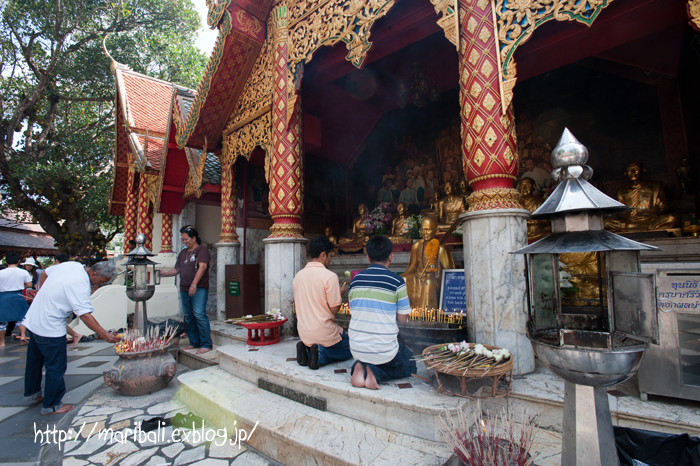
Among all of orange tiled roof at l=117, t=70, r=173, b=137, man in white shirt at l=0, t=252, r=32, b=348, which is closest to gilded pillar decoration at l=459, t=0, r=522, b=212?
man in white shirt at l=0, t=252, r=32, b=348

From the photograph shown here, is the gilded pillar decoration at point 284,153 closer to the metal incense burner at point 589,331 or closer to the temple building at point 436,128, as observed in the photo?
the temple building at point 436,128

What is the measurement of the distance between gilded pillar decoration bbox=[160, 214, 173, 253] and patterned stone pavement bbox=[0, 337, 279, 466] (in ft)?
20.1

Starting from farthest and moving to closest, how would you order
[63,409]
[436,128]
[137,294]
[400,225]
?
1. [436,128]
2. [400,225]
3. [137,294]
4. [63,409]

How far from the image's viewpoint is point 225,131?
6.79 meters

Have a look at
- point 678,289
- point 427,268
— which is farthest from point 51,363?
point 678,289

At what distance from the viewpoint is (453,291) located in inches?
169

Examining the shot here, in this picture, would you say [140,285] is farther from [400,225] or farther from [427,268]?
[400,225]

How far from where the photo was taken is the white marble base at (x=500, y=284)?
3.04 meters

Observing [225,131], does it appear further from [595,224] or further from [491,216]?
[595,224]

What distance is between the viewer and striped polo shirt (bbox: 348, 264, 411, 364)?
9.23ft

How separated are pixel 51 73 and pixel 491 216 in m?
19.2

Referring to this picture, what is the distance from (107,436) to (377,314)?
9.33 feet

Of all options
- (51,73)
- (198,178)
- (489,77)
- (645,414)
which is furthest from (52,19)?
(645,414)

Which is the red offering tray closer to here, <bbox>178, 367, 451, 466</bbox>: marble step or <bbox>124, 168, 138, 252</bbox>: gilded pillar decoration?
<bbox>178, 367, 451, 466</bbox>: marble step
